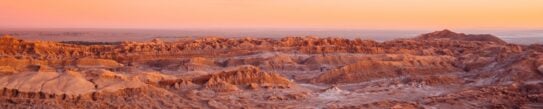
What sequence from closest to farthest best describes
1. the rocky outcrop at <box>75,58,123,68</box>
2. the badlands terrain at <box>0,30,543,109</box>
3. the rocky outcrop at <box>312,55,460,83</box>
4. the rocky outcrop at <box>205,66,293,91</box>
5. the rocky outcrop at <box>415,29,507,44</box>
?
the badlands terrain at <box>0,30,543,109</box> → the rocky outcrop at <box>205,66,293,91</box> → the rocky outcrop at <box>312,55,460,83</box> → the rocky outcrop at <box>75,58,123,68</box> → the rocky outcrop at <box>415,29,507,44</box>

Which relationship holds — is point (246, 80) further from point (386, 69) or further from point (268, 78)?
point (386, 69)

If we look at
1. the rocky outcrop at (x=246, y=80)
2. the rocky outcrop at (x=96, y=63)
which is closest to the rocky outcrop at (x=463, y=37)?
the rocky outcrop at (x=96, y=63)

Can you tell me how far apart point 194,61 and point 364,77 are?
7139 millimetres

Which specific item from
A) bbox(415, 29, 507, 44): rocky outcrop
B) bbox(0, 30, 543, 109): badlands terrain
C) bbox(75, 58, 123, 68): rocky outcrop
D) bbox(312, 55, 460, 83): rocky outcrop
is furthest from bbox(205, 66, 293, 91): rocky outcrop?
bbox(415, 29, 507, 44): rocky outcrop

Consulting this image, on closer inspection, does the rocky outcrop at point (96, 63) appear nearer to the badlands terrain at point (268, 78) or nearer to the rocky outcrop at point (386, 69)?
the badlands terrain at point (268, 78)

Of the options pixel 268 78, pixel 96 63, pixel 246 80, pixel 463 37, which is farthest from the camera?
pixel 463 37

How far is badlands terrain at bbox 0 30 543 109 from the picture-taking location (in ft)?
45.9

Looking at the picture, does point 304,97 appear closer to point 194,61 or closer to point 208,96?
point 208,96

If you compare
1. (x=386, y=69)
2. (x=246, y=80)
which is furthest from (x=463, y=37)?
(x=246, y=80)

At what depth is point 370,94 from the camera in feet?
52.3

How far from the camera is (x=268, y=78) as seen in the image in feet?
55.6

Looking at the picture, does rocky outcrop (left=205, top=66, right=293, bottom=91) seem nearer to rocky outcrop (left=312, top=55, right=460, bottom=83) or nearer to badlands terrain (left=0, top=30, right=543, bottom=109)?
badlands terrain (left=0, top=30, right=543, bottom=109)

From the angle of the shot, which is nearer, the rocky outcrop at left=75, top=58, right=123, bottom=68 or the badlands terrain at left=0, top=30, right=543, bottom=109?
the badlands terrain at left=0, top=30, right=543, bottom=109

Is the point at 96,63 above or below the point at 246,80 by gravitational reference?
below
